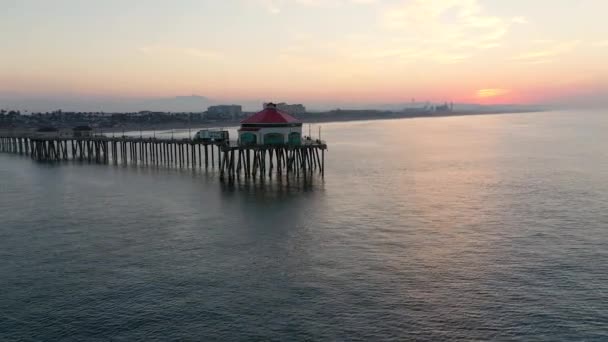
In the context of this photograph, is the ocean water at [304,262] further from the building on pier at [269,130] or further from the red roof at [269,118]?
the red roof at [269,118]

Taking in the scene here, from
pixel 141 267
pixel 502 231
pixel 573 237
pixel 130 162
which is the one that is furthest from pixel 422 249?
pixel 130 162

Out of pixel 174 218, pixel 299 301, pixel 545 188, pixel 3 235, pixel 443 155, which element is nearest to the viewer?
pixel 299 301

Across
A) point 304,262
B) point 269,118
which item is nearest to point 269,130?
point 269,118

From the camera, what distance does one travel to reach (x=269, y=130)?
64.8m

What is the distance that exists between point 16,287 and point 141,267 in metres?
6.43

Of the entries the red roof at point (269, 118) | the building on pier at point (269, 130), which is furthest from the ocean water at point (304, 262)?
the red roof at point (269, 118)

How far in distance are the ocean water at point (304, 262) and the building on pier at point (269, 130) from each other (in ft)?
24.8

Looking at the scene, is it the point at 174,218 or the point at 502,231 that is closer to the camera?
the point at 502,231

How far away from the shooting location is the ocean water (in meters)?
23.7

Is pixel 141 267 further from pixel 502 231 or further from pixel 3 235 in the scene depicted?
pixel 502 231

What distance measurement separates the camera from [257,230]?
131 feet

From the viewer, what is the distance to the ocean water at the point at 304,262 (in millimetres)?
23703

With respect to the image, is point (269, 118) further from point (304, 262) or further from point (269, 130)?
point (304, 262)

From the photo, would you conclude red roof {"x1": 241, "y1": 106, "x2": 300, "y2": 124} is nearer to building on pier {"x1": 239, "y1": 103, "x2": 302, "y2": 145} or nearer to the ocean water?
building on pier {"x1": 239, "y1": 103, "x2": 302, "y2": 145}
